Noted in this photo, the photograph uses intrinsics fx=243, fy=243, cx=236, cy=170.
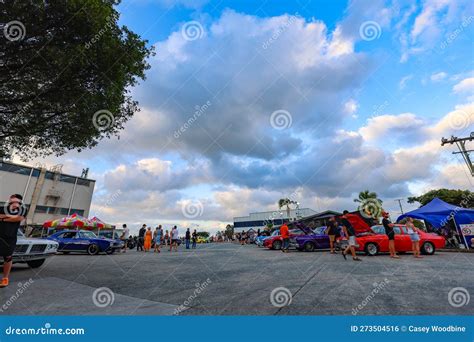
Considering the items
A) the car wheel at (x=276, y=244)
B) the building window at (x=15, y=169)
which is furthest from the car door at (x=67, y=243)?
the building window at (x=15, y=169)

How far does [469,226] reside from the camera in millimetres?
14062

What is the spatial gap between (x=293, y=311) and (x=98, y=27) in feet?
Result: 26.4

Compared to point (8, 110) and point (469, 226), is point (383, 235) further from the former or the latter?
point (8, 110)

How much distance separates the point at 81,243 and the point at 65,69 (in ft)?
33.6

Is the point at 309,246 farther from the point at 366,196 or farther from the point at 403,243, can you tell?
the point at 366,196

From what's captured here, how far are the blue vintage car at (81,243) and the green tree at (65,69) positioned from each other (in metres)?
5.79

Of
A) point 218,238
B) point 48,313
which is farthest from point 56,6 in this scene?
point 218,238

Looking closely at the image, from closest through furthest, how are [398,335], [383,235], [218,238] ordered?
[398,335] < [383,235] < [218,238]

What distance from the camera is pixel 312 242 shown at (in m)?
14.0

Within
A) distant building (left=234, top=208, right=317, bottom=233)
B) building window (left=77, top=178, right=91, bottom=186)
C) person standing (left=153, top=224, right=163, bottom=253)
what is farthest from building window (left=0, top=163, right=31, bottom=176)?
distant building (left=234, top=208, right=317, bottom=233)

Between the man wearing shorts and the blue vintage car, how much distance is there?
9.17 meters

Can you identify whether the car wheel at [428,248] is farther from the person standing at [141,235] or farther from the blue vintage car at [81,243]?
the person standing at [141,235]

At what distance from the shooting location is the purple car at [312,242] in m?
13.9

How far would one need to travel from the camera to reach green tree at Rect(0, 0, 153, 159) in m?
6.27
